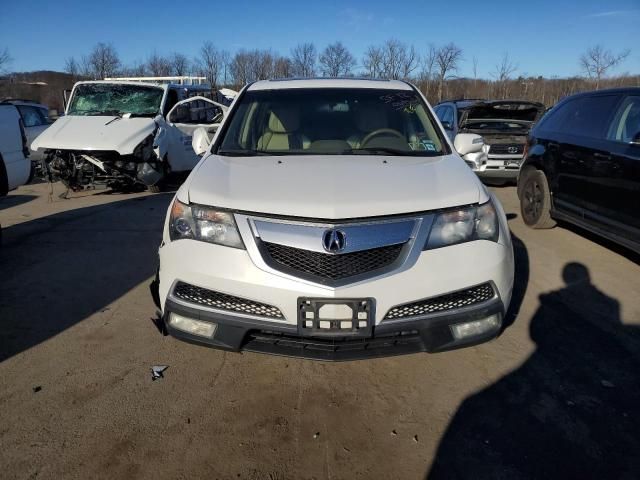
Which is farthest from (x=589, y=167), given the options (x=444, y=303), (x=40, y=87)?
(x=40, y=87)

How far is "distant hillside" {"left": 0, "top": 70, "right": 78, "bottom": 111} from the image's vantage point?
37125 millimetres

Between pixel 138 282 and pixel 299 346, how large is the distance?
245cm

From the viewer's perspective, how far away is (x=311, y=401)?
2.52 meters

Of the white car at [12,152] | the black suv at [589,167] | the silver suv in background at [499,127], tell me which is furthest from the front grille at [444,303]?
the silver suv in background at [499,127]

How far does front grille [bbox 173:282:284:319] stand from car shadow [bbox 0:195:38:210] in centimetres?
690

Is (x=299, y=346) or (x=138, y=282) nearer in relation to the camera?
(x=299, y=346)

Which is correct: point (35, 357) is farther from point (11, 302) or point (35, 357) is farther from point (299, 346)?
point (299, 346)

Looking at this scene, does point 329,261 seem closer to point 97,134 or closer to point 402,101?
point 402,101

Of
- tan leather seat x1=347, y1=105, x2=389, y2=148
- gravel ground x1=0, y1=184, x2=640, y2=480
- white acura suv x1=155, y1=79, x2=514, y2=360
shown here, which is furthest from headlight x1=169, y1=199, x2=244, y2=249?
tan leather seat x1=347, y1=105, x2=389, y2=148

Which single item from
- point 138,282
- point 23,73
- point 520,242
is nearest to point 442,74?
point 520,242

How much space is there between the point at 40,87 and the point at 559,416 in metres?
51.1

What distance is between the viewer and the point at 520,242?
538 centimetres

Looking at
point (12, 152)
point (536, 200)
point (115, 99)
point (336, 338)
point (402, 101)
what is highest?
point (115, 99)

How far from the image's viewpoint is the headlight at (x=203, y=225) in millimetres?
2303
